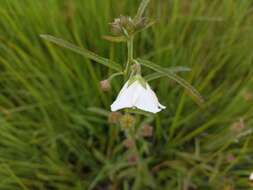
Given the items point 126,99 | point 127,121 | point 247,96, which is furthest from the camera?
point 247,96

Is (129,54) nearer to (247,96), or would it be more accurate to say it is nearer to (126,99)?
(126,99)

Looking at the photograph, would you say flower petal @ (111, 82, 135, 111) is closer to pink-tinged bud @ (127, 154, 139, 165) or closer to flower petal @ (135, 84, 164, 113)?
flower petal @ (135, 84, 164, 113)

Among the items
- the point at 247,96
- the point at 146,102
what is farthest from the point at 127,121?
the point at 247,96

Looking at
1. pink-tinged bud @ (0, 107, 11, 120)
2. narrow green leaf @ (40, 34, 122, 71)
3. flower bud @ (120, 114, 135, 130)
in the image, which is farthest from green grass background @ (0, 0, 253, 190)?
narrow green leaf @ (40, 34, 122, 71)

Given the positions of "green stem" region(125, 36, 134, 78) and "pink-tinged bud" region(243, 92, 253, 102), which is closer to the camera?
"green stem" region(125, 36, 134, 78)

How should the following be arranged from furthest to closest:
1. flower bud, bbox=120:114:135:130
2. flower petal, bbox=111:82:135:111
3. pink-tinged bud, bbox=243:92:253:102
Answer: pink-tinged bud, bbox=243:92:253:102, flower bud, bbox=120:114:135:130, flower petal, bbox=111:82:135:111

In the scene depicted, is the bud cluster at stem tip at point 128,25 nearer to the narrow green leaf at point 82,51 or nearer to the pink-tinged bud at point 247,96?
the narrow green leaf at point 82,51

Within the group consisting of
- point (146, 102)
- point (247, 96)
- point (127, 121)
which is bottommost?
point (146, 102)
